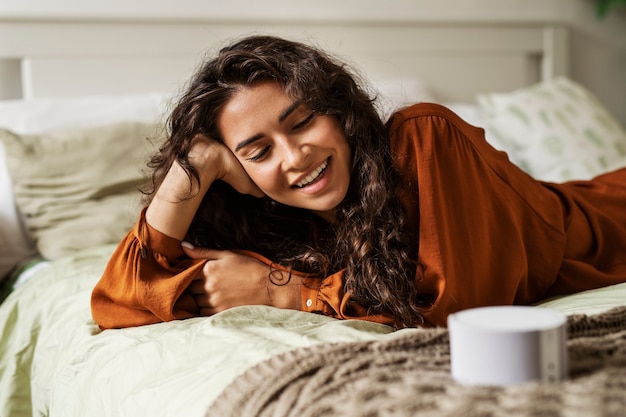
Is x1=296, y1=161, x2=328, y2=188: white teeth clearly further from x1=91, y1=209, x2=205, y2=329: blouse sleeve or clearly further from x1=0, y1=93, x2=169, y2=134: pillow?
x1=0, y1=93, x2=169, y2=134: pillow

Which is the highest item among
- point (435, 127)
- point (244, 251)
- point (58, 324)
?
point (435, 127)

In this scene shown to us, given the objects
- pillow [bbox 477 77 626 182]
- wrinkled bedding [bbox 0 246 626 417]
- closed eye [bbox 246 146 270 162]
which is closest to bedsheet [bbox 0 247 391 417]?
wrinkled bedding [bbox 0 246 626 417]

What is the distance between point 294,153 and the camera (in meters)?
1.23

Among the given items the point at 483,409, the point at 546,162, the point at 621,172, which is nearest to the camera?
the point at 483,409

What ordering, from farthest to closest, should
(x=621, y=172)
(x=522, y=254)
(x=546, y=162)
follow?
1. (x=546, y=162)
2. (x=621, y=172)
3. (x=522, y=254)

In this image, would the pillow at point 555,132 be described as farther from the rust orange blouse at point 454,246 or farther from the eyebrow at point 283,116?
the eyebrow at point 283,116

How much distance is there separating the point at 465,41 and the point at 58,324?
1.91 meters

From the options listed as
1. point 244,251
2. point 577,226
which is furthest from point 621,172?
point 244,251

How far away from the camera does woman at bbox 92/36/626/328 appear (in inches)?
48.1

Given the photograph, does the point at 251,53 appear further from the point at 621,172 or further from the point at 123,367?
the point at 621,172

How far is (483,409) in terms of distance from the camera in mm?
703

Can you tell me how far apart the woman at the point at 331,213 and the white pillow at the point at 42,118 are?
0.65 m

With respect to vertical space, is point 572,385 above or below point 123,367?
above

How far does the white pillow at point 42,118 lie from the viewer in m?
1.93
